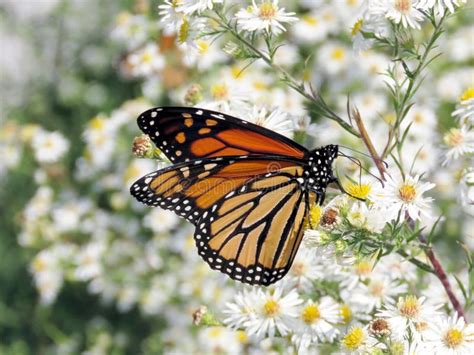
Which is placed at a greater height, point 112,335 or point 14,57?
point 14,57

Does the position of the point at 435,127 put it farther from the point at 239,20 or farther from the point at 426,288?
the point at 239,20

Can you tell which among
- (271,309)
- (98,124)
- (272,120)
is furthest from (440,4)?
(98,124)

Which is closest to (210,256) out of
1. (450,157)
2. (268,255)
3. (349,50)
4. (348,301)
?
(268,255)

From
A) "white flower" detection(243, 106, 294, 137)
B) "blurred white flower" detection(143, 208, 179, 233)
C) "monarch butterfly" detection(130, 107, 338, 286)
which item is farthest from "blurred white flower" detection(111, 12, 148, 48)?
"monarch butterfly" detection(130, 107, 338, 286)

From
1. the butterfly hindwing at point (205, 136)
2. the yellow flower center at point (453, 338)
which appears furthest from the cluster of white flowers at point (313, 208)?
the butterfly hindwing at point (205, 136)

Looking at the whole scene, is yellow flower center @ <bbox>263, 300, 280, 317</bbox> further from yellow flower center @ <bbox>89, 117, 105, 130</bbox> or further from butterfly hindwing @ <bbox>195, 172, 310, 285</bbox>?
yellow flower center @ <bbox>89, 117, 105, 130</bbox>
